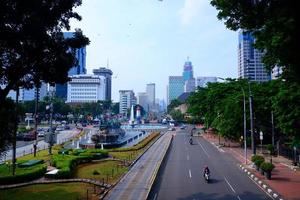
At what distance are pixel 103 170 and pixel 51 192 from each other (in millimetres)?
11440

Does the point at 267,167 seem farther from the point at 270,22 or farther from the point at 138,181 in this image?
the point at 270,22

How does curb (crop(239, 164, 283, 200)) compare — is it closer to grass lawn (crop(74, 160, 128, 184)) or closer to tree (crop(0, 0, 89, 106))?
grass lawn (crop(74, 160, 128, 184))

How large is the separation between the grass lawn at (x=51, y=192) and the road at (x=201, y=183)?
5.04m

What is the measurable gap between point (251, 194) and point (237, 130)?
3689cm

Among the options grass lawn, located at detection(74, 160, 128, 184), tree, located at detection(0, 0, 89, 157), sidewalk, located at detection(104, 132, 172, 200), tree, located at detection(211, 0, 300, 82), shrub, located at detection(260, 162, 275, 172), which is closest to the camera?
tree, located at detection(211, 0, 300, 82)

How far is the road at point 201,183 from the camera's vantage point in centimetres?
2775

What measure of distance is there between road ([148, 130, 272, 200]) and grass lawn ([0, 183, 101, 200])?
16.5 ft

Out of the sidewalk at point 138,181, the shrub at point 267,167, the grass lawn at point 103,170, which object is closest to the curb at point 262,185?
the shrub at point 267,167

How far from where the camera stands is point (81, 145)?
218 ft

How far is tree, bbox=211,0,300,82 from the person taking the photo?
1864cm

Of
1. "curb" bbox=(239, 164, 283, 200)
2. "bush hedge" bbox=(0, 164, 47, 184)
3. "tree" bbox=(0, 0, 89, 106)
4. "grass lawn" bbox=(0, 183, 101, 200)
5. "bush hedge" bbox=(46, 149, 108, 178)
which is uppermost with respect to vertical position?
"tree" bbox=(0, 0, 89, 106)

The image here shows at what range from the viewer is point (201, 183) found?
32.8 metres

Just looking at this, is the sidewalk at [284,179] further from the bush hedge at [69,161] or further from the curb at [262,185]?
the bush hedge at [69,161]

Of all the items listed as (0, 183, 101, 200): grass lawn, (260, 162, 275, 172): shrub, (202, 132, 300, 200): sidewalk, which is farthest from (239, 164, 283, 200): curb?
(0, 183, 101, 200): grass lawn
